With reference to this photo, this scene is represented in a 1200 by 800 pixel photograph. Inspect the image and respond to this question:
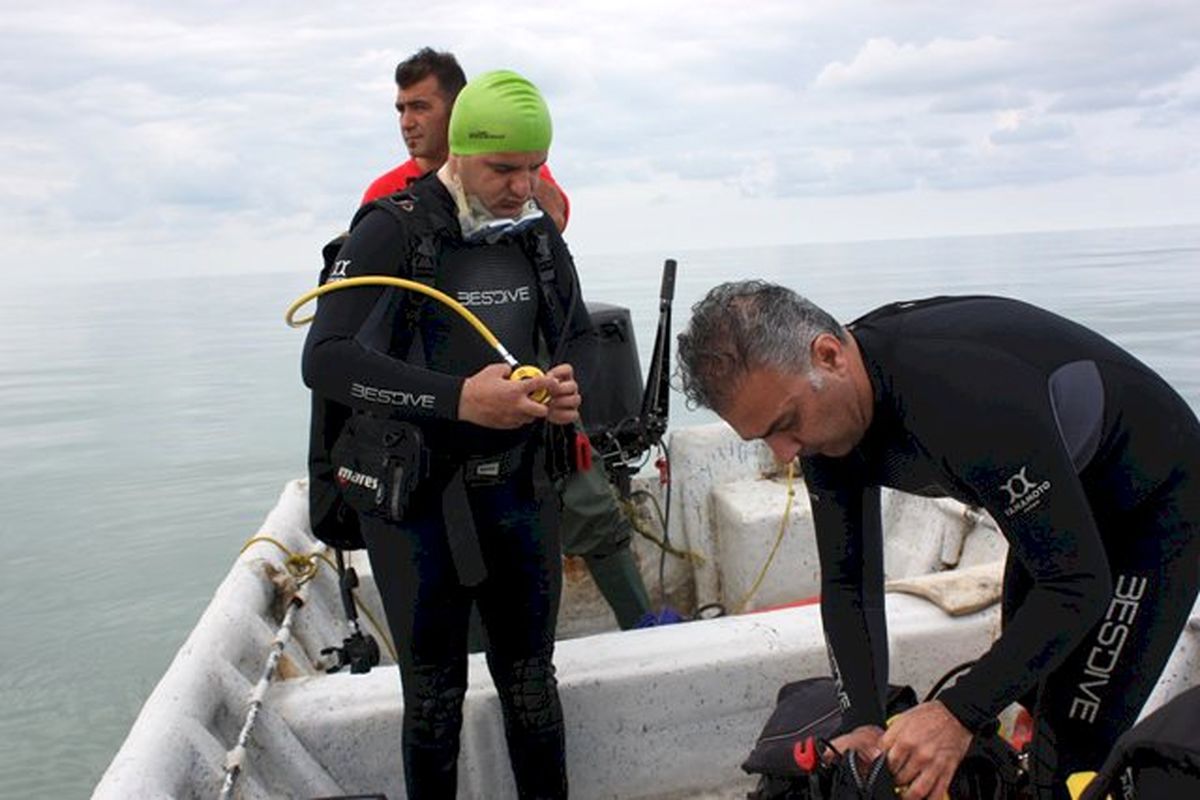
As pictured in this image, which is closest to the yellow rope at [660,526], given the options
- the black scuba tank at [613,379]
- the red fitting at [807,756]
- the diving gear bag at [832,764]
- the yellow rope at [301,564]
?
the black scuba tank at [613,379]

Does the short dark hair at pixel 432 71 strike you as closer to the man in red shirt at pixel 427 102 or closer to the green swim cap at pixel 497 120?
the man in red shirt at pixel 427 102

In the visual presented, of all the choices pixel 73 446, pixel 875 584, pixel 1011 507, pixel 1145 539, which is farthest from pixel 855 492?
pixel 73 446

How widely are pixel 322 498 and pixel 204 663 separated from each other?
0.67m

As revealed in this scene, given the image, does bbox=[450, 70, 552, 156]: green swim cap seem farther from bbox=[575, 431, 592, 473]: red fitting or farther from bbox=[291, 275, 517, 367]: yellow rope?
bbox=[575, 431, 592, 473]: red fitting

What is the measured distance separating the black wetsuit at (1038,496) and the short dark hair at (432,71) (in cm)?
202

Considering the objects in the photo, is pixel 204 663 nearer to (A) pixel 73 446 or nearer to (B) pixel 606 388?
(B) pixel 606 388

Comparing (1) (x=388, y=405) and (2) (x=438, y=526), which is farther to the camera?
(2) (x=438, y=526)

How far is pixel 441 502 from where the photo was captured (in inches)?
95.7

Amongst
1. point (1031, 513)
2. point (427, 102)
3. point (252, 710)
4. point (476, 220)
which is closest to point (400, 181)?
point (427, 102)

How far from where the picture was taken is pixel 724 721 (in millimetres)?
2893

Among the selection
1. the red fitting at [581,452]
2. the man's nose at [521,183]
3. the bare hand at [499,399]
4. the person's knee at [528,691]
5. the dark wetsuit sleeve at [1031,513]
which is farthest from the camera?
the red fitting at [581,452]

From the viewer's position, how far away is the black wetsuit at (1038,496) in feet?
Result: 5.44

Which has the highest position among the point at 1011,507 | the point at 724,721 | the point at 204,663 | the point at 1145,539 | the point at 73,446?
the point at 1011,507

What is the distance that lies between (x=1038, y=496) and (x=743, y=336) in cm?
58
